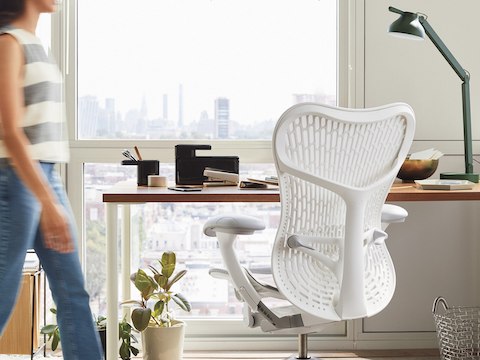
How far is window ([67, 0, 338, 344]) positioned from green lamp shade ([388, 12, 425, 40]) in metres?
0.47

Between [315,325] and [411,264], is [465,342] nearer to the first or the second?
[411,264]

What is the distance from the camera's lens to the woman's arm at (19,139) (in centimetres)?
192

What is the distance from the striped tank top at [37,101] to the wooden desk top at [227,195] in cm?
57

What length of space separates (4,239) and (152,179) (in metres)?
1.04

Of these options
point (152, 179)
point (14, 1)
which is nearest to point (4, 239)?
point (14, 1)

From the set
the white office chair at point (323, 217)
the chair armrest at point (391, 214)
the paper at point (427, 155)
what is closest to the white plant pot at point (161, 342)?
the white office chair at point (323, 217)

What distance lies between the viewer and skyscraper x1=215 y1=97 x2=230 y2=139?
11.4 feet

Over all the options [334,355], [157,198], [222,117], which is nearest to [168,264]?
[157,198]

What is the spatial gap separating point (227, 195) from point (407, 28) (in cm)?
104

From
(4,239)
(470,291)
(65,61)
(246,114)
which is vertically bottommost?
(470,291)

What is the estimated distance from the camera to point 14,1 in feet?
6.76

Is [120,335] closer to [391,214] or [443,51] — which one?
[391,214]

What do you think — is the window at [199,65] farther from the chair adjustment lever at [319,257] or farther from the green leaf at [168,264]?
the chair adjustment lever at [319,257]

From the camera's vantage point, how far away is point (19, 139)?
1930 millimetres
